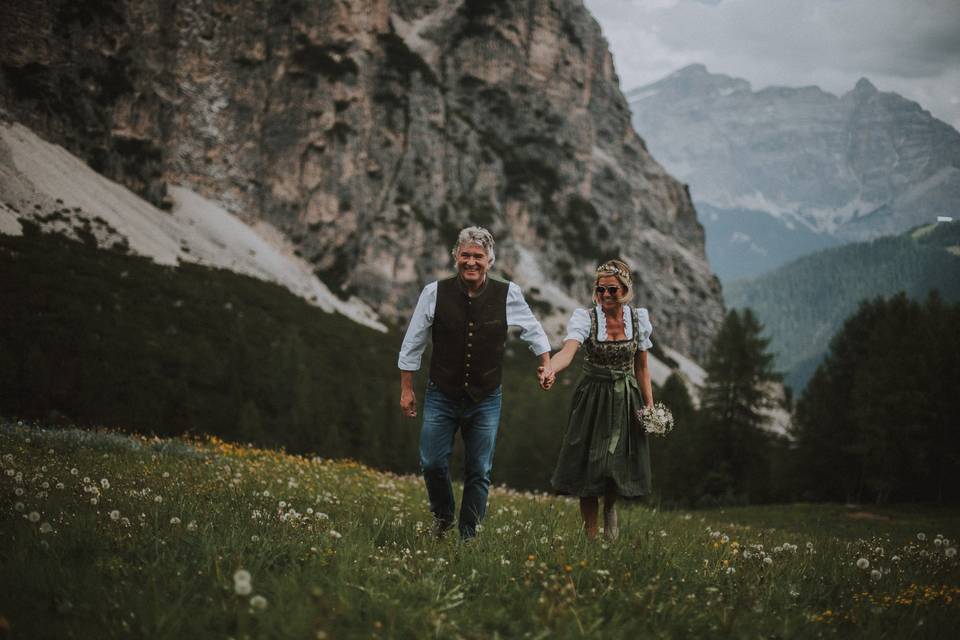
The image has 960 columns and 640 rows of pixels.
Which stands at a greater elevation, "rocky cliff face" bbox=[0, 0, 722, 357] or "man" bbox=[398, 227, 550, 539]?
"rocky cliff face" bbox=[0, 0, 722, 357]

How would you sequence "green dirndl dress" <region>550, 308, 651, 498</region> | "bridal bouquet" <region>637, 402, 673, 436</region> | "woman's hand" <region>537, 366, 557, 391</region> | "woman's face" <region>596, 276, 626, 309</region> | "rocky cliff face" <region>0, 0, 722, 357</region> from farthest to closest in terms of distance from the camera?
"rocky cliff face" <region>0, 0, 722, 357</region> < "woman's face" <region>596, 276, 626, 309</region> < "green dirndl dress" <region>550, 308, 651, 498</region> < "bridal bouquet" <region>637, 402, 673, 436</region> < "woman's hand" <region>537, 366, 557, 391</region>

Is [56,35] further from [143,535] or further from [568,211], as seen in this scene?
[568,211]

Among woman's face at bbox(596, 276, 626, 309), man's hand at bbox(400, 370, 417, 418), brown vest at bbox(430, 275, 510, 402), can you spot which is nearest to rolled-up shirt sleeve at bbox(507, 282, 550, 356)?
brown vest at bbox(430, 275, 510, 402)

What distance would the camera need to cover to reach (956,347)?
35.7 m

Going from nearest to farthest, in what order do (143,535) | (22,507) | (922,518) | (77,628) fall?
1. (77,628)
2. (143,535)
3. (22,507)
4. (922,518)

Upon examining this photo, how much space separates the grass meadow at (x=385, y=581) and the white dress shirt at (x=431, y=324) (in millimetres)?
1919

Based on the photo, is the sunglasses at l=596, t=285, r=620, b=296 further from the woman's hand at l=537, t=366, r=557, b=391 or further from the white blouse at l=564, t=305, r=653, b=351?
the woman's hand at l=537, t=366, r=557, b=391

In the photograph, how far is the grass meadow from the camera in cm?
351

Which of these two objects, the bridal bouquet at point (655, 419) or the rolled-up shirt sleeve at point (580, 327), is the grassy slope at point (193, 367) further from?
the bridal bouquet at point (655, 419)

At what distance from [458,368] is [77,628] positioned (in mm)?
4182

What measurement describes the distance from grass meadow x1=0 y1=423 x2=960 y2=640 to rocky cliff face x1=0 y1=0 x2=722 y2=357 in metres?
92.3

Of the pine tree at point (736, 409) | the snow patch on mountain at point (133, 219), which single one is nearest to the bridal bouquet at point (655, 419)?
the pine tree at point (736, 409)

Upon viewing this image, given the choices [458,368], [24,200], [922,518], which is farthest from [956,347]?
[24,200]

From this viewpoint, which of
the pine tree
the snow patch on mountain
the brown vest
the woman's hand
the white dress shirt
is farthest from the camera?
the snow patch on mountain
